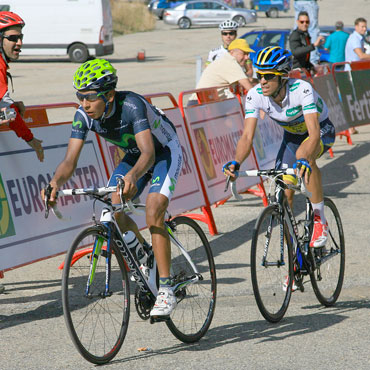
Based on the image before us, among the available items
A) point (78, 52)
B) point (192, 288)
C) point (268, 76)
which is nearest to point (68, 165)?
point (192, 288)

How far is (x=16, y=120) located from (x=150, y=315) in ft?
7.39

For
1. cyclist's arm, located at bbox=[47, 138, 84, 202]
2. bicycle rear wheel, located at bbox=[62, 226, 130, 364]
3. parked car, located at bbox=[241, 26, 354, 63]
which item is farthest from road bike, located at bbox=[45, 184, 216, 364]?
parked car, located at bbox=[241, 26, 354, 63]

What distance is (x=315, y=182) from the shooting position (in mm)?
6906

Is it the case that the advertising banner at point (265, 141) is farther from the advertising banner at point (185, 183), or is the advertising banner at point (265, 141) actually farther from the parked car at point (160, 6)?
the parked car at point (160, 6)

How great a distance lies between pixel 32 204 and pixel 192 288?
5.93 ft

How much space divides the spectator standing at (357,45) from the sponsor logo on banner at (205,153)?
10.8 m

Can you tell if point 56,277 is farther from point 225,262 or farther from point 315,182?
point 315,182

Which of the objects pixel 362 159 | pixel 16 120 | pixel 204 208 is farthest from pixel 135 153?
pixel 362 159

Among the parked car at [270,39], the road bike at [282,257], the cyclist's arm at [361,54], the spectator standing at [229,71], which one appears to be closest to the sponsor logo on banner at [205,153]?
the spectator standing at [229,71]

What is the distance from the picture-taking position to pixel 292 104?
270 inches

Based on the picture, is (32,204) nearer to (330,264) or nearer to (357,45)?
(330,264)

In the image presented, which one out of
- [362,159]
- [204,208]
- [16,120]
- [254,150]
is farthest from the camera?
[362,159]

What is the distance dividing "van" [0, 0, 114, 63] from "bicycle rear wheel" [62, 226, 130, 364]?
97.9 feet

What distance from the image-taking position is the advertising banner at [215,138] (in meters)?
9.87
